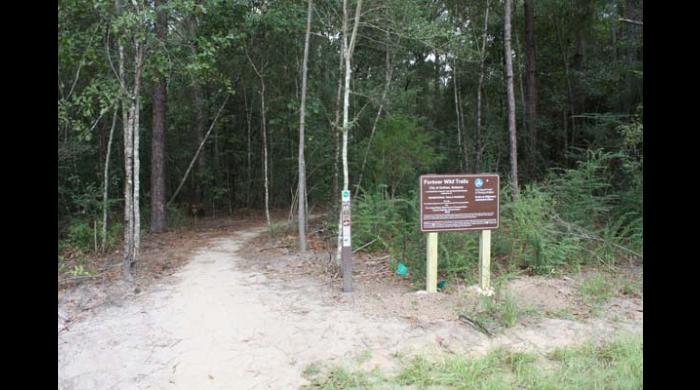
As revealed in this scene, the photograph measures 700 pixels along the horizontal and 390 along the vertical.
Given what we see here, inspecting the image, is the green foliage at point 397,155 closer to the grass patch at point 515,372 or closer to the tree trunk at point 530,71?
the tree trunk at point 530,71

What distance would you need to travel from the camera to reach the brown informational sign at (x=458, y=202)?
6.35 meters

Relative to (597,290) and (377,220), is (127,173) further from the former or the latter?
(597,290)

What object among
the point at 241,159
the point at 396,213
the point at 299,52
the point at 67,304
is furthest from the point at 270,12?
the point at 241,159

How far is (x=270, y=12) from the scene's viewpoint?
11.1 m

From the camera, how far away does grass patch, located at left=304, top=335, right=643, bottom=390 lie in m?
4.11

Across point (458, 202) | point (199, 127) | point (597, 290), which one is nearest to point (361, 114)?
point (199, 127)

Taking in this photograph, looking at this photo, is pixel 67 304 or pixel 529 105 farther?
pixel 529 105

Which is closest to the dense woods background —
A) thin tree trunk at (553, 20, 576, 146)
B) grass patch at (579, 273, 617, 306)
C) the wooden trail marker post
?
thin tree trunk at (553, 20, 576, 146)

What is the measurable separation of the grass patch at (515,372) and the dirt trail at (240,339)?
265 mm

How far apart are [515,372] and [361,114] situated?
10.4 metres

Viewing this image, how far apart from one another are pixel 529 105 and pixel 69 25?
13.1 metres

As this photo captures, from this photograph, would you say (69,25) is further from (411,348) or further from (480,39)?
(480,39)

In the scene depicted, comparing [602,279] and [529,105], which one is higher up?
[529,105]
